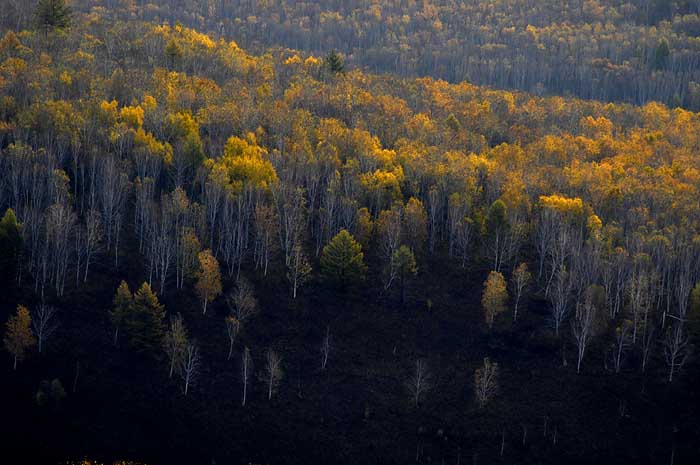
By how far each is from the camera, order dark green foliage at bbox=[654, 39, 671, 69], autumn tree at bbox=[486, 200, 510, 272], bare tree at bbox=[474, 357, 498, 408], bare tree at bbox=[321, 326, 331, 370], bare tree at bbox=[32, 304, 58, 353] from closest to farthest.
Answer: bare tree at bbox=[474, 357, 498, 408]
bare tree at bbox=[32, 304, 58, 353]
bare tree at bbox=[321, 326, 331, 370]
autumn tree at bbox=[486, 200, 510, 272]
dark green foliage at bbox=[654, 39, 671, 69]

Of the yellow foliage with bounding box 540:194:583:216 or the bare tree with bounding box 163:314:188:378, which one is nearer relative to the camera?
the bare tree with bounding box 163:314:188:378

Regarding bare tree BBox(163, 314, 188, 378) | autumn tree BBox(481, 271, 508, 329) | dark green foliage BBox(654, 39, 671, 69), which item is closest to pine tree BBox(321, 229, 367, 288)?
autumn tree BBox(481, 271, 508, 329)

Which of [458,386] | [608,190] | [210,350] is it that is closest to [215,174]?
[210,350]

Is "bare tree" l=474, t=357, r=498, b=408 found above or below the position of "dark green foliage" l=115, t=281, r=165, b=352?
below

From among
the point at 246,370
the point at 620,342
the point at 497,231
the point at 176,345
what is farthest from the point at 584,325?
the point at 176,345

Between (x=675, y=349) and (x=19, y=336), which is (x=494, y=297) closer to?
(x=675, y=349)

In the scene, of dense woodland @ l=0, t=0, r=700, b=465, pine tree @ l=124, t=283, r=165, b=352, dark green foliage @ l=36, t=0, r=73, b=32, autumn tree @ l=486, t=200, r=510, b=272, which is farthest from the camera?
dark green foliage @ l=36, t=0, r=73, b=32

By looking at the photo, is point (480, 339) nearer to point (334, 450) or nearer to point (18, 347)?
point (334, 450)

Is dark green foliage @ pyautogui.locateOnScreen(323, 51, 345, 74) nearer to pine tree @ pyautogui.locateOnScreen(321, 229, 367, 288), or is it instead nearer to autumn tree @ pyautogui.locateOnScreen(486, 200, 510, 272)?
autumn tree @ pyautogui.locateOnScreen(486, 200, 510, 272)
